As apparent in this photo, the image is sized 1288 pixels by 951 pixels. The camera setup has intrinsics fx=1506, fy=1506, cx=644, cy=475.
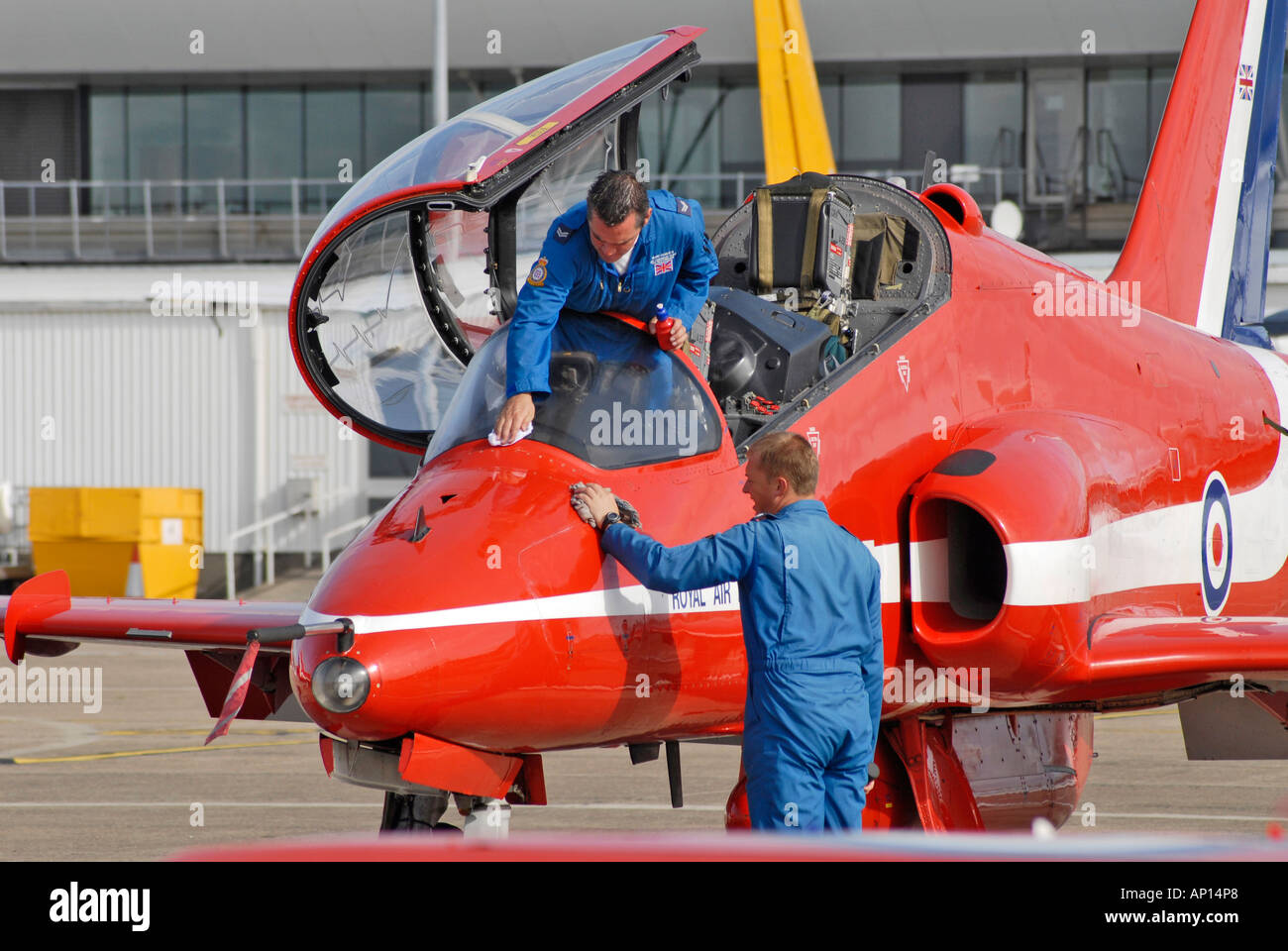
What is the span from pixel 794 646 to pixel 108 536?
1969cm

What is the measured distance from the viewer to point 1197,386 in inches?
285

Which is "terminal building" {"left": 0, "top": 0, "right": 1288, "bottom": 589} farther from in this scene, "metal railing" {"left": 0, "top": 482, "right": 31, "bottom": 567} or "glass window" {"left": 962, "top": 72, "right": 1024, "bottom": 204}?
"metal railing" {"left": 0, "top": 482, "right": 31, "bottom": 567}

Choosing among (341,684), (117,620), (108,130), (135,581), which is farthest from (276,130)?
(341,684)

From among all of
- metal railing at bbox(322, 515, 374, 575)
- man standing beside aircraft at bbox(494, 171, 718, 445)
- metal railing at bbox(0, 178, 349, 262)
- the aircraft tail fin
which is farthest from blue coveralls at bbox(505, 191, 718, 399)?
metal railing at bbox(0, 178, 349, 262)

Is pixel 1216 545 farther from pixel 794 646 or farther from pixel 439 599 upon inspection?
pixel 439 599

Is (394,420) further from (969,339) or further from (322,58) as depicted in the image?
(322,58)

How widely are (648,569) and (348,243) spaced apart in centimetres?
223

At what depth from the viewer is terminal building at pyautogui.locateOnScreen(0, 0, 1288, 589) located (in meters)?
25.9

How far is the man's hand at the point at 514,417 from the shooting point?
4793 millimetres

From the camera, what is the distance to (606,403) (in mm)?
4945

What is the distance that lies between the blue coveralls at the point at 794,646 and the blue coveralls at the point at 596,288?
838 millimetres

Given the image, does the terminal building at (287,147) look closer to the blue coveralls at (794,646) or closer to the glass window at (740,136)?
the glass window at (740,136)

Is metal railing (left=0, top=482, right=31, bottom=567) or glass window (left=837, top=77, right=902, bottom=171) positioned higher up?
glass window (left=837, top=77, right=902, bottom=171)

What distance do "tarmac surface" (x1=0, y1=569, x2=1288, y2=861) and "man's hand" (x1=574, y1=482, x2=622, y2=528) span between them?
382 centimetres
